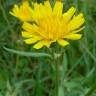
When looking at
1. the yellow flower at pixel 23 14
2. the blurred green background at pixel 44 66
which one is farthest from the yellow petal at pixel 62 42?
the blurred green background at pixel 44 66

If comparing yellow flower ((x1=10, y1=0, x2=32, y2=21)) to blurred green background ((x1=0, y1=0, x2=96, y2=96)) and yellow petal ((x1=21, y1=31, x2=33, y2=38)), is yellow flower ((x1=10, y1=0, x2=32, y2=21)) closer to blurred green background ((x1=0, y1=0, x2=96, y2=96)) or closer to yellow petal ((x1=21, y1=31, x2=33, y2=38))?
yellow petal ((x1=21, y1=31, x2=33, y2=38))

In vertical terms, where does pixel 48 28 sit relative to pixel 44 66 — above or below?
above

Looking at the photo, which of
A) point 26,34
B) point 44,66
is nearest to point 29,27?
point 26,34

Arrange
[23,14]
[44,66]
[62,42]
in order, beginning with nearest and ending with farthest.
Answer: [62,42] < [23,14] < [44,66]

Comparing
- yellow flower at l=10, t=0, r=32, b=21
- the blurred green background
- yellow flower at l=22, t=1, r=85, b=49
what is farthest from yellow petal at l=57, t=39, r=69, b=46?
the blurred green background

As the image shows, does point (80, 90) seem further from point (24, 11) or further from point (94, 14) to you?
point (94, 14)

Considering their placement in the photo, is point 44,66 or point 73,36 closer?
point 73,36

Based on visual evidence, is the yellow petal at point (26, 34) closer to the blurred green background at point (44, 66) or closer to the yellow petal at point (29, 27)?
the yellow petal at point (29, 27)

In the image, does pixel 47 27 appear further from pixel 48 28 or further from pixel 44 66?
pixel 44 66
